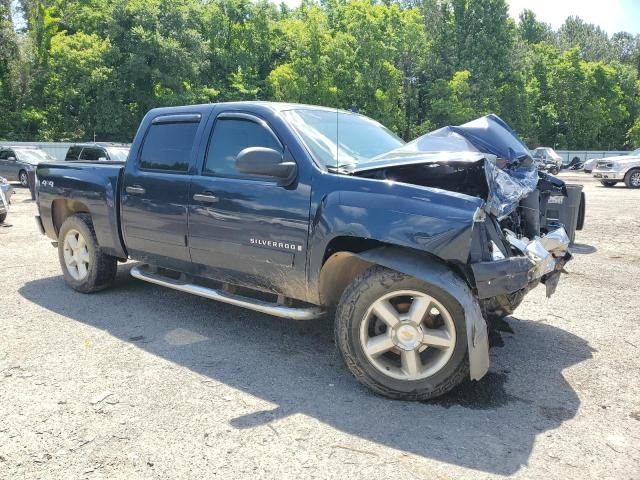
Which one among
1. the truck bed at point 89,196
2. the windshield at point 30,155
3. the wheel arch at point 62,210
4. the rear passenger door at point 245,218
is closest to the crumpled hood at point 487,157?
the rear passenger door at point 245,218

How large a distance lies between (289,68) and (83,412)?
36837 mm

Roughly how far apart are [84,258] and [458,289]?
4.19 m

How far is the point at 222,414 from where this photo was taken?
3.31m

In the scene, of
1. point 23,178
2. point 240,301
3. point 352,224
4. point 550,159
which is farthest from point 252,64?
point 352,224

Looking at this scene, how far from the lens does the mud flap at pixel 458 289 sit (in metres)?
3.28

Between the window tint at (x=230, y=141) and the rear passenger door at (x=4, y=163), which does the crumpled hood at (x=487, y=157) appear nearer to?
the window tint at (x=230, y=141)

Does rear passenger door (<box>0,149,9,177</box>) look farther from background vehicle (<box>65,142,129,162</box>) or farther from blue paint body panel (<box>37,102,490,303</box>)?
blue paint body panel (<box>37,102,490,303</box>)

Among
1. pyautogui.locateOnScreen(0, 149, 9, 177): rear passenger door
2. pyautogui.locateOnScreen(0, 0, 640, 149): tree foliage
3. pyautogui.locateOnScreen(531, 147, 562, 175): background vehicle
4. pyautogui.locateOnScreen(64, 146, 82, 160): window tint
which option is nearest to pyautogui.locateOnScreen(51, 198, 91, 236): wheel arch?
pyautogui.locateOnScreen(64, 146, 82, 160): window tint

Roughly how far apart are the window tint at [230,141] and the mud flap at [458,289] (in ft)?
4.84

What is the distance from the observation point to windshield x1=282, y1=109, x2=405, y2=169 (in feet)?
13.6

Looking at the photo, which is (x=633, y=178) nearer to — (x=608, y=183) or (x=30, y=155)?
(x=608, y=183)

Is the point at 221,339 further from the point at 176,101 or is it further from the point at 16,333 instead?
the point at 176,101

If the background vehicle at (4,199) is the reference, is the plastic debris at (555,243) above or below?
above

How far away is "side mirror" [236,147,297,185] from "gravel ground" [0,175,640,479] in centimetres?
142
